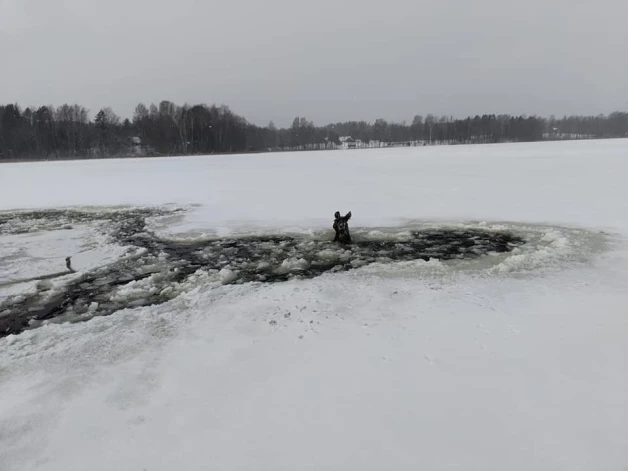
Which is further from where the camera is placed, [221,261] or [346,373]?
[221,261]

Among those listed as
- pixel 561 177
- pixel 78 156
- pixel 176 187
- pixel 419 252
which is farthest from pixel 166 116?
pixel 419 252

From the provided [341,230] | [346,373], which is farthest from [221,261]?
[346,373]

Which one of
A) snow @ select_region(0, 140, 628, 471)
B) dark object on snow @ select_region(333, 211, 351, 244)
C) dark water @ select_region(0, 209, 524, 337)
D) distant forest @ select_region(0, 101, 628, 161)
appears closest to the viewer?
snow @ select_region(0, 140, 628, 471)

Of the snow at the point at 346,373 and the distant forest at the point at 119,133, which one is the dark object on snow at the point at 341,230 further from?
the distant forest at the point at 119,133

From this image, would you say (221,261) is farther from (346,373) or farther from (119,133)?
(119,133)

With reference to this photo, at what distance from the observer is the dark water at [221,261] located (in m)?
5.08

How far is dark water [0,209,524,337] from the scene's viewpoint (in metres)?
5.08

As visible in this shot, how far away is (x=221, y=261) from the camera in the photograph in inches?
272

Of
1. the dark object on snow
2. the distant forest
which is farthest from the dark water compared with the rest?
the distant forest

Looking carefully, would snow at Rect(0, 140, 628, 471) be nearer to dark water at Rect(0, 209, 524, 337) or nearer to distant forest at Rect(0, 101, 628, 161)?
dark water at Rect(0, 209, 524, 337)

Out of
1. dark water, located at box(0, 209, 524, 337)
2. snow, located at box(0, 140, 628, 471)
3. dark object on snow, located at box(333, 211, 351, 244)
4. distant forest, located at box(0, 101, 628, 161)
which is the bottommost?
snow, located at box(0, 140, 628, 471)

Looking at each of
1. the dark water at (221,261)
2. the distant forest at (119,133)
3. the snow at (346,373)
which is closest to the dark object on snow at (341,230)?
the dark water at (221,261)

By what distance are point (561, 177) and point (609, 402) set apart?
1711 cm

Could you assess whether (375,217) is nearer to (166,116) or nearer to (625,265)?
(625,265)
